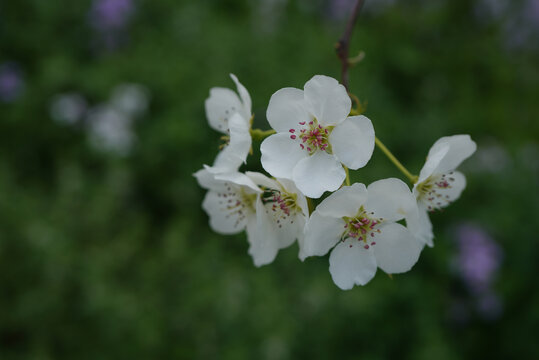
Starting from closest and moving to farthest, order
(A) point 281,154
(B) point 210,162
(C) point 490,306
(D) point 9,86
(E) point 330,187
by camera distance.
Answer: (E) point 330,187 < (A) point 281,154 < (C) point 490,306 < (B) point 210,162 < (D) point 9,86

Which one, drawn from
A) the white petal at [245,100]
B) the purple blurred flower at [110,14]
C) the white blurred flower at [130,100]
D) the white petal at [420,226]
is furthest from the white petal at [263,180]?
the purple blurred flower at [110,14]

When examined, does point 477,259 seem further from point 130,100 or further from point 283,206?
point 130,100

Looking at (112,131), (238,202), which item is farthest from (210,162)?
(238,202)

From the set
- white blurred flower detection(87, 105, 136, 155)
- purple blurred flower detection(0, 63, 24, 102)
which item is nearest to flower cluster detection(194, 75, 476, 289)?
white blurred flower detection(87, 105, 136, 155)

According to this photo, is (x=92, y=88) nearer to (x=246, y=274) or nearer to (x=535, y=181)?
(x=246, y=274)

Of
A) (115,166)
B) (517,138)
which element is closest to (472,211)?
(517,138)

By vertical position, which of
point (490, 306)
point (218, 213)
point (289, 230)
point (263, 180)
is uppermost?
point (263, 180)

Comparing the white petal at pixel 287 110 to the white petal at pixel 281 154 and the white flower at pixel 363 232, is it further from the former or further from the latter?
the white flower at pixel 363 232
